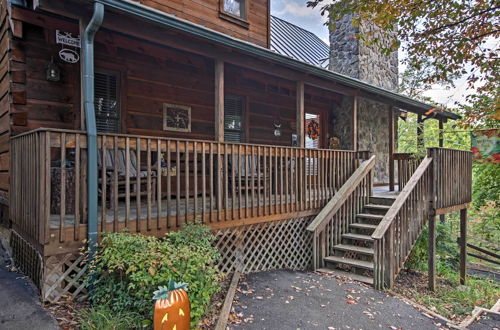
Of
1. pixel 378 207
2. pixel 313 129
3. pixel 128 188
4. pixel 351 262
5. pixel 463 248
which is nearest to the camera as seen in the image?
pixel 128 188

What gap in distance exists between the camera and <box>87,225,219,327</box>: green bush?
3008mm

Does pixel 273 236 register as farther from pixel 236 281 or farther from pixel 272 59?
pixel 272 59

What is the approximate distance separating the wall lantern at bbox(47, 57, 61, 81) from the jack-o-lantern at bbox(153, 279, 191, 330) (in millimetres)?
3784

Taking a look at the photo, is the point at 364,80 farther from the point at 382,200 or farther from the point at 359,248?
the point at 359,248

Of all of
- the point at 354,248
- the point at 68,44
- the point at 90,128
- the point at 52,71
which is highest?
the point at 68,44

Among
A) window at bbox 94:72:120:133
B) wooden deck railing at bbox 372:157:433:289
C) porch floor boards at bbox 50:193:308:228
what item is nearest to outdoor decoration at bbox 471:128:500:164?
wooden deck railing at bbox 372:157:433:289

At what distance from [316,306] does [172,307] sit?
1991mm

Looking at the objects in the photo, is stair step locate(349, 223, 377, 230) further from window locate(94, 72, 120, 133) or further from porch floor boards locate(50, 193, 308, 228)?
window locate(94, 72, 120, 133)

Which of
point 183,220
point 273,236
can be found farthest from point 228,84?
point 183,220

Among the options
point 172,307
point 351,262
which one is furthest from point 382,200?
point 172,307

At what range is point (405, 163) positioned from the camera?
25.0 ft

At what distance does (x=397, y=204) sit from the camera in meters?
5.30

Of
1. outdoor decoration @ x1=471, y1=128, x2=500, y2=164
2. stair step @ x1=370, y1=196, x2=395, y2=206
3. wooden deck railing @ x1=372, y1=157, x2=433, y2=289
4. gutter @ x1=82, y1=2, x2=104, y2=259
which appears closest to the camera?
gutter @ x1=82, y1=2, x2=104, y2=259

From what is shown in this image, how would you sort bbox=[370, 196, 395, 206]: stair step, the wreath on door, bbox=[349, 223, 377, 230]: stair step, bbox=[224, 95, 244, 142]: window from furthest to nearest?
the wreath on door < bbox=[224, 95, 244, 142]: window < bbox=[370, 196, 395, 206]: stair step < bbox=[349, 223, 377, 230]: stair step
